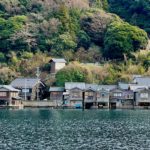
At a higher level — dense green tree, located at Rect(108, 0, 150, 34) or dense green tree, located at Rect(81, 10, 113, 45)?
dense green tree, located at Rect(108, 0, 150, 34)

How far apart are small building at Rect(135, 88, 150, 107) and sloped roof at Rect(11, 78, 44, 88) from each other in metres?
16.1

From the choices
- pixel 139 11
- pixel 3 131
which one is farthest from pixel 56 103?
pixel 3 131

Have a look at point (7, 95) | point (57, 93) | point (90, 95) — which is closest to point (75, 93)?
point (90, 95)

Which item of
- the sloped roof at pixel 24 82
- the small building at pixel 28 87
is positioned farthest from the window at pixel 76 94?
the sloped roof at pixel 24 82

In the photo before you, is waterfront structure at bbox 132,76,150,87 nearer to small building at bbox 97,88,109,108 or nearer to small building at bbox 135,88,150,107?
small building at bbox 135,88,150,107

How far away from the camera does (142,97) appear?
78812mm

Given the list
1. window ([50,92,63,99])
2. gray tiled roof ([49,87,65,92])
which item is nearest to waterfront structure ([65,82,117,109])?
gray tiled roof ([49,87,65,92])

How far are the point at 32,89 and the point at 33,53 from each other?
10298 millimetres

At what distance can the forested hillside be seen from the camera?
86.2 m

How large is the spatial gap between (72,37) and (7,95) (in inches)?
768

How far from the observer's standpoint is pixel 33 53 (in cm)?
9044

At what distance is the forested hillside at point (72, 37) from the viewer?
8619cm

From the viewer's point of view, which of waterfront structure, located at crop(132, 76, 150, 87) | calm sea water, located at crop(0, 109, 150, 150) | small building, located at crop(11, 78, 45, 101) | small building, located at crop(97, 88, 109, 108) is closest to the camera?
calm sea water, located at crop(0, 109, 150, 150)

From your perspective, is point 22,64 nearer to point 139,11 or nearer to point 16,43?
point 16,43
